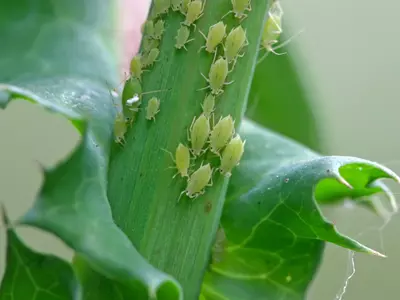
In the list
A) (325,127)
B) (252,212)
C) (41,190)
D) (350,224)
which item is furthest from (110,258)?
(350,224)

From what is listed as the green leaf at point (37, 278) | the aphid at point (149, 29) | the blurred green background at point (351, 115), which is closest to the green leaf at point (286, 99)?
the blurred green background at point (351, 115)

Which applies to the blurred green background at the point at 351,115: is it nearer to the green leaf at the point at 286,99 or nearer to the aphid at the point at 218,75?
the green leaf at the point at 286,99

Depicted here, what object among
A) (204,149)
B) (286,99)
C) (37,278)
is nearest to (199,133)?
(204,149)

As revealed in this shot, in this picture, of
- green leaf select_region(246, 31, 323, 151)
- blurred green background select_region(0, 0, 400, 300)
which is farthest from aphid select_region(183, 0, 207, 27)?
blurred green background select_region(0, 0, 400, 300)

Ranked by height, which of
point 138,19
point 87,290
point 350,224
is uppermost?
point 138,19

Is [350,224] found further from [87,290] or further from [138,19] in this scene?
[87,290]

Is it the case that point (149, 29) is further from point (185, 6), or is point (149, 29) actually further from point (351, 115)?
point (351, 115)
